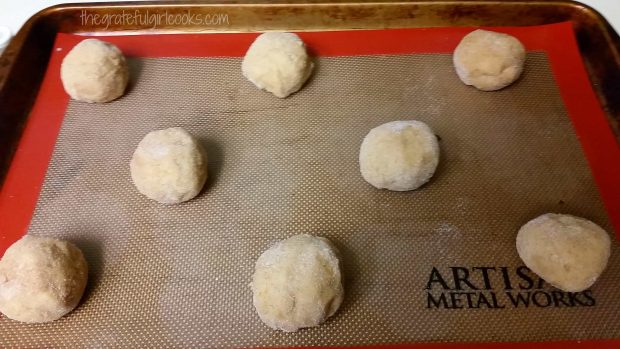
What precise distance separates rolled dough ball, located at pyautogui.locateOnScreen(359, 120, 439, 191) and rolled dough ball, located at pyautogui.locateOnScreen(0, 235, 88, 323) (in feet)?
3.06

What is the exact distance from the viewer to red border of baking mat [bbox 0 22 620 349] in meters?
1.51

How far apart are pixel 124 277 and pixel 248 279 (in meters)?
0.37

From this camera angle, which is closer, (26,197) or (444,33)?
(26,197)

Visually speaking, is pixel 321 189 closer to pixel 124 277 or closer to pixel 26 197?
pixel 124 277

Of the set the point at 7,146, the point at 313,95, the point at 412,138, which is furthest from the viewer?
the point at 313,95

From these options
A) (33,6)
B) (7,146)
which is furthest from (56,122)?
(33,6)

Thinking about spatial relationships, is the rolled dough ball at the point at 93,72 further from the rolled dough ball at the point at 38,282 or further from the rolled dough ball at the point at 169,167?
the rolled dough ball at the point at 38,282

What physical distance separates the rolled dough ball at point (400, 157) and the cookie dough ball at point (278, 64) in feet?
1.19

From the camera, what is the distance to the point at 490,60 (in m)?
1.64

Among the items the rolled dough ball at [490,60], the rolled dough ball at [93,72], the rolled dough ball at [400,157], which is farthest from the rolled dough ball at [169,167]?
the rolled dough ball at [490,60]

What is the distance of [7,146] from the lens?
159 cm

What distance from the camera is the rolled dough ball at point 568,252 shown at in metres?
1.30

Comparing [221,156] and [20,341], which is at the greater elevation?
[221,156]

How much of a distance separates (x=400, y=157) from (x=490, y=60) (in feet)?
1.73
